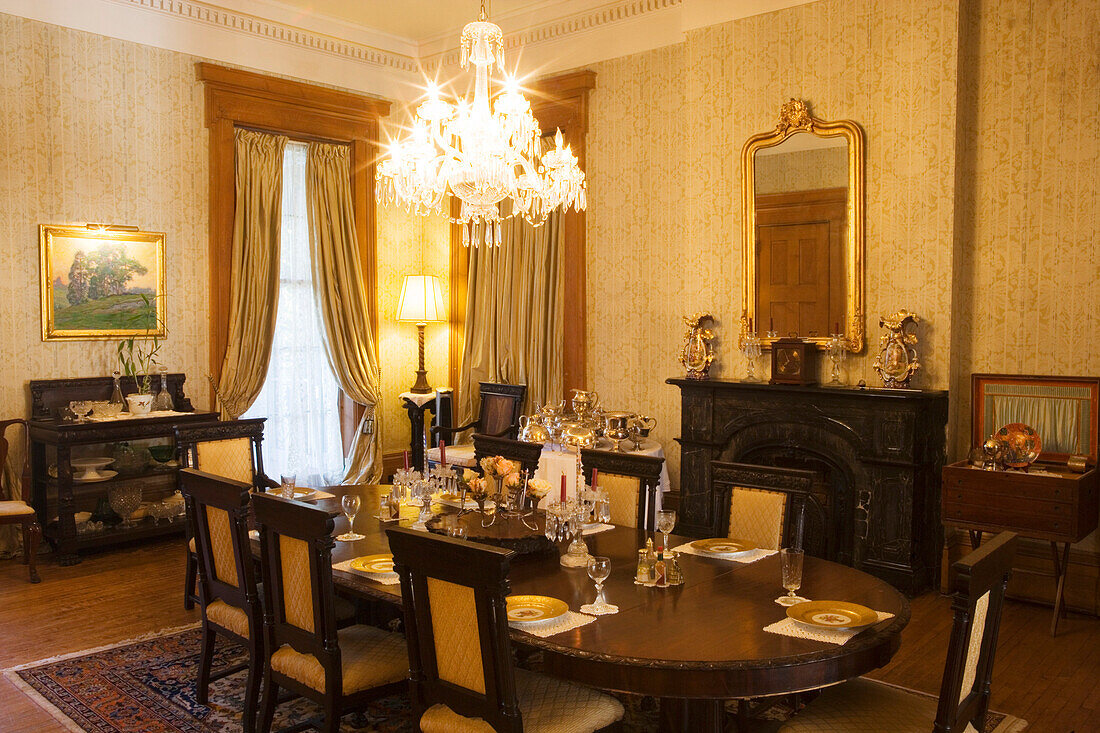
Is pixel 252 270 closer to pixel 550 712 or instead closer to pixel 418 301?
pixel 418 301

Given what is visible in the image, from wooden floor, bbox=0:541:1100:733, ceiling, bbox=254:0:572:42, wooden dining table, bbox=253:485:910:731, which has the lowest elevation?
wooden floor, bbox=0:541:1100:733

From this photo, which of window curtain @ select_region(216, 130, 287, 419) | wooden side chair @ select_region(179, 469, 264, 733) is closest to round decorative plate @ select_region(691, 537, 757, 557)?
wooden side chair @ select_region(179, 469, 264, 733)

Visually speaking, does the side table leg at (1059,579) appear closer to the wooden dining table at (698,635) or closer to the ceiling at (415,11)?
the wooden dining table at (698,635)

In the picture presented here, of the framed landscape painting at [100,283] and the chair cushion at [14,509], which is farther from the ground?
the framed landscape painting at [100,283]

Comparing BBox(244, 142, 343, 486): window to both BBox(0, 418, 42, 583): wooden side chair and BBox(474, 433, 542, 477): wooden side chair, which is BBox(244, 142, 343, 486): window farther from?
BBox(474, 433, 542, 477): wooden side chair

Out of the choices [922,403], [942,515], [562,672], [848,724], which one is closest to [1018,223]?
[922,403]

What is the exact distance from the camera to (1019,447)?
4.67 m

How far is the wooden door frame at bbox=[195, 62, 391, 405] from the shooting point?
679cm

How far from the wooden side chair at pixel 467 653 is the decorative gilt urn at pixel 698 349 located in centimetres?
345

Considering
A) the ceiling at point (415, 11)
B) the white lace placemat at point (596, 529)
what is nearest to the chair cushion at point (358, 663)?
the white lace placemat at point (596, 529)

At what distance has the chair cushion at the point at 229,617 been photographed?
3.40 meters

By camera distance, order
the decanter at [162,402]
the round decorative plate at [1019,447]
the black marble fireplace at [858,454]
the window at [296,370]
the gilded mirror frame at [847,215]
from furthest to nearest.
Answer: the window at [296,370], the decanter at [162,402], the gilded mirror frame at [847,215], the black marble fireplace at [858,454], the round decorative plate at [1019,447]

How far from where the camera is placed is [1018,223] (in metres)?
5.04

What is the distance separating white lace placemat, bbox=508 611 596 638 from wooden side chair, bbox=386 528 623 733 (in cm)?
13
